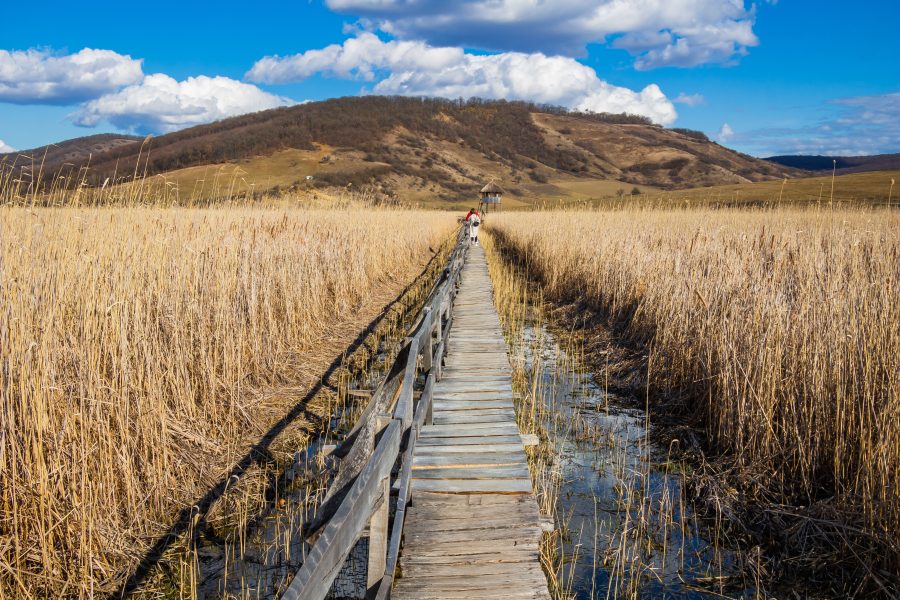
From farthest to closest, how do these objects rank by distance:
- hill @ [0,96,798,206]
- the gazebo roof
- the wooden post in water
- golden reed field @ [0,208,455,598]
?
hill @ [0,96,798,206]
the gazebo roof
the wooden post in water
golden reed field @ [0,208,455,598]

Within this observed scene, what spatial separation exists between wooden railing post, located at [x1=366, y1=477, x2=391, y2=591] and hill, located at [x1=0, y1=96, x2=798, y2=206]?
57.3 meters

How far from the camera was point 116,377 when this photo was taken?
11.5ft

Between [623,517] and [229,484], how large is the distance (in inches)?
112

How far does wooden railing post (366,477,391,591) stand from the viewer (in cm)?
236

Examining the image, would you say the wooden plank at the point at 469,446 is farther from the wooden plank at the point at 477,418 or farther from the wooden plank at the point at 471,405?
the wooden plank at the point at 471,405

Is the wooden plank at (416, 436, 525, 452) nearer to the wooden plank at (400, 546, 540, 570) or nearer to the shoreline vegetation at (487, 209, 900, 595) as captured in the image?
the wooden plank at (400, 546, 540, 570)

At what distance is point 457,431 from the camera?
4.68 metres

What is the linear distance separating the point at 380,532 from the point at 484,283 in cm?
1055

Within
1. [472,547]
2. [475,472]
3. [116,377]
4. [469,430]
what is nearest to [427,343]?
[469,430]

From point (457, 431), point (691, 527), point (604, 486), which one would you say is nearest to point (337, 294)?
point (457, 431)

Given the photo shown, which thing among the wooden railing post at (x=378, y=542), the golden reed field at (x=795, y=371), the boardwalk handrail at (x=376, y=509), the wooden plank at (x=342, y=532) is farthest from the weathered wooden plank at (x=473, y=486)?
the golden reed field at (x=795, y=371)

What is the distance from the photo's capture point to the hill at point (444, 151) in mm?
74562

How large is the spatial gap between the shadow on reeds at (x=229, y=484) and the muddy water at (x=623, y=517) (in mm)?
2245

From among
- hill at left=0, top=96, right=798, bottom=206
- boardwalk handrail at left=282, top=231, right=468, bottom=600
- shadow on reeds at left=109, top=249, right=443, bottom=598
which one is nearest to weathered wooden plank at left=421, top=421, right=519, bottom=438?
boardwalk handrail at left=282, top=231, right=468, bottom=600
